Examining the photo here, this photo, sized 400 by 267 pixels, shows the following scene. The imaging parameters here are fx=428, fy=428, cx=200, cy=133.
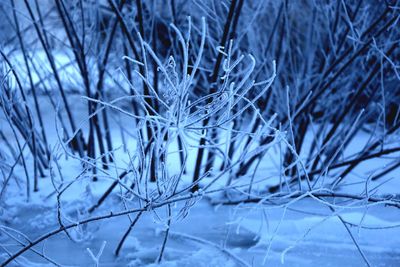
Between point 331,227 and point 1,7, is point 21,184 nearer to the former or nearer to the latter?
point 1,7

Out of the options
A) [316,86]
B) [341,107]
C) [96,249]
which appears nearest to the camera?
[96,249]

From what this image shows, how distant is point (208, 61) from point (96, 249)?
111 inches

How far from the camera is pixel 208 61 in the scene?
16.1 feet

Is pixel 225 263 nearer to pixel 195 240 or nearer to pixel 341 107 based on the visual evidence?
pixel 195 240

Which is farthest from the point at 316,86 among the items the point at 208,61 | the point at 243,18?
the point at 208,61

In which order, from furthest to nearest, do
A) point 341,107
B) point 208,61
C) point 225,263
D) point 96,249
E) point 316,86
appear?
point 208,61 → point 341,107 → point 316,86 → point 96,249 → point 225,263

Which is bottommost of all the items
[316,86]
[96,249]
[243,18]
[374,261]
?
[374,261]

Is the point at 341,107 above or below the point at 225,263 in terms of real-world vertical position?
above

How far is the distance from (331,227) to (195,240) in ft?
2.94

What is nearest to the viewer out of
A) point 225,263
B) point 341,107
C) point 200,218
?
point 225,263

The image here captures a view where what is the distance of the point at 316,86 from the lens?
10.8 feet

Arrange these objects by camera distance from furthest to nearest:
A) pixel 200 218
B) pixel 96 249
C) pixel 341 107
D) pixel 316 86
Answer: pixel 341 107, pixel 316 86, pixel 200 218, pixel 96 249

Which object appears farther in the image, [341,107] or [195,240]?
[341,107]

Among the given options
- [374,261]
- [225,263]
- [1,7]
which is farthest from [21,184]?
[374,261]
